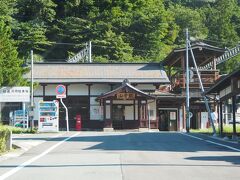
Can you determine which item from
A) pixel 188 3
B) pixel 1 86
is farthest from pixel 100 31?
pixel 188 3

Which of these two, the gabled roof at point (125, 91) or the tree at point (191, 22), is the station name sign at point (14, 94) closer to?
the gabled roof at point (125, 91)

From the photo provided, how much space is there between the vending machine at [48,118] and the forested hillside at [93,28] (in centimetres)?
2754

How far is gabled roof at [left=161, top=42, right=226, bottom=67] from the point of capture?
41531 mm

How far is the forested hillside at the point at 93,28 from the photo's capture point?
61938mm

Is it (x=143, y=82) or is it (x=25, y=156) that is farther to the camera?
(x=143, y=82)

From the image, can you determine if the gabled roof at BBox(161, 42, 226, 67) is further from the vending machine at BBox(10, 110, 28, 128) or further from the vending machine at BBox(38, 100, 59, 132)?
the vending machine at BBox(10, 110, 28, 128)

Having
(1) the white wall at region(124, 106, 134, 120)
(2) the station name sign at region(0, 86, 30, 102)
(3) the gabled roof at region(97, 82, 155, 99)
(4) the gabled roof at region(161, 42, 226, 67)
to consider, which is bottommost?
(1) the white wall at region(124, 106, 134, 120)

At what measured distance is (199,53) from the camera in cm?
4319

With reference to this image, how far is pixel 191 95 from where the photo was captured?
138 feet

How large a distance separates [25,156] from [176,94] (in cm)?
2777

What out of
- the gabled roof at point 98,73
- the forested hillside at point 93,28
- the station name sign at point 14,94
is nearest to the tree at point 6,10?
the forested hillside at point 93,28

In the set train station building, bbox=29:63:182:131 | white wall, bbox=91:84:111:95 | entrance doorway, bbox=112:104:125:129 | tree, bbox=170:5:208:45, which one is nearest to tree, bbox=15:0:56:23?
train station building, bbox=29:63:182:131

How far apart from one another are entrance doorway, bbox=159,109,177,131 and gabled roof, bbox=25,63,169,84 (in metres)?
3.45

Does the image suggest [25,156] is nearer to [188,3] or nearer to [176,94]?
[176,94]
